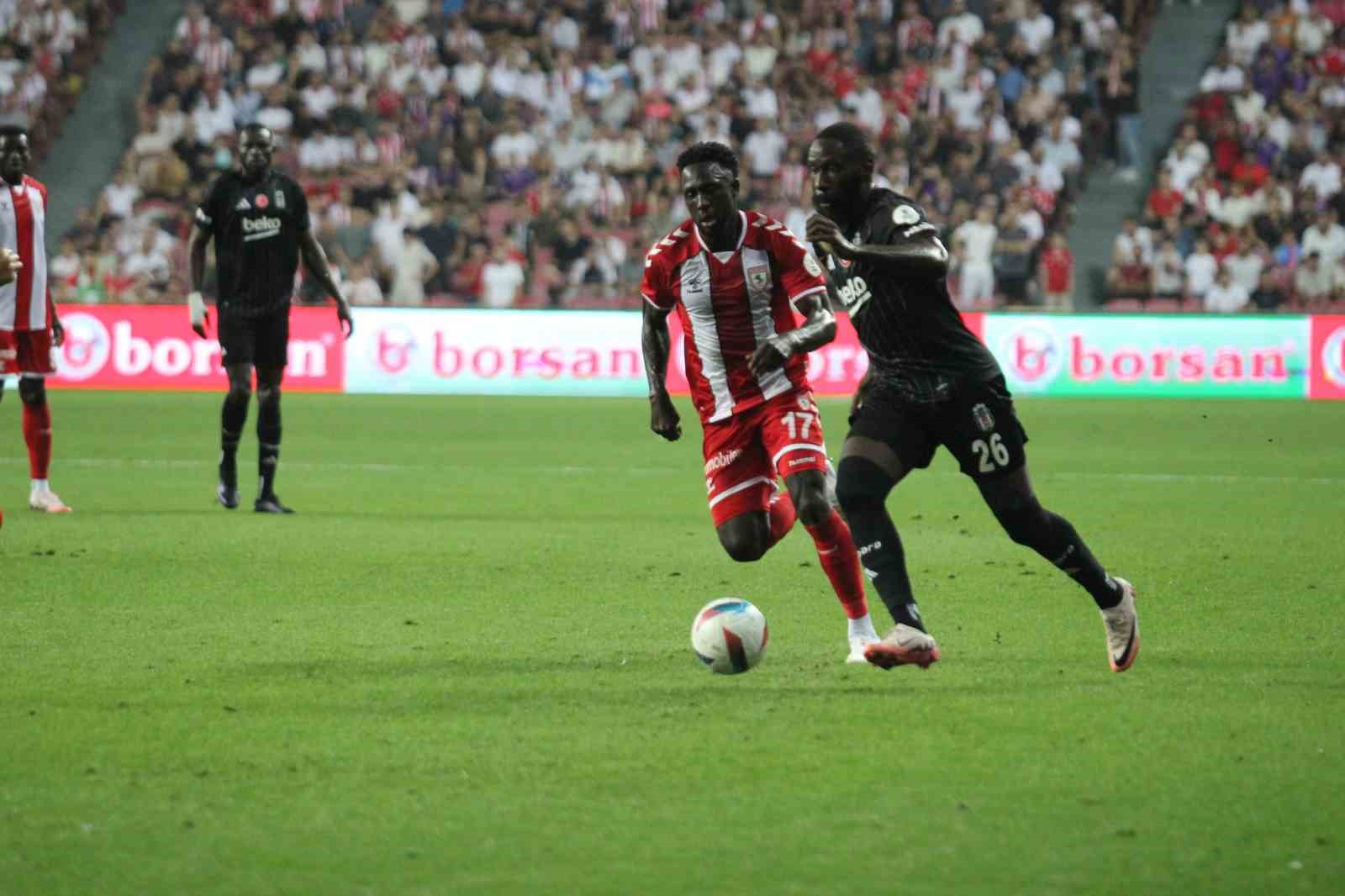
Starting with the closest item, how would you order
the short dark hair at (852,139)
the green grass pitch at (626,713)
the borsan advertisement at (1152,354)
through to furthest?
the green grass pitch at (626,713) → the short dark hair at (852,139) → the borsan advertisement at (1152,354)

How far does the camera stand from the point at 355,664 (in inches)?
283

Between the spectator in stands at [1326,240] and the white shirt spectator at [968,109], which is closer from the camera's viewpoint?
the spectator in stands at [1326,240]

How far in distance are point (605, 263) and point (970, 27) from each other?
670cm

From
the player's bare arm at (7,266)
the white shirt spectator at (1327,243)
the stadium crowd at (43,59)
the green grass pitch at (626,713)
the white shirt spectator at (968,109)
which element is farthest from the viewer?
the stadium crowd at (43,59)

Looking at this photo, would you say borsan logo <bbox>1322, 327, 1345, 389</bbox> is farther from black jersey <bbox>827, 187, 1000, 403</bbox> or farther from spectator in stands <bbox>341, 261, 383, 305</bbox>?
black jersey <bbox>827, 187, 1000, 403</bbox>

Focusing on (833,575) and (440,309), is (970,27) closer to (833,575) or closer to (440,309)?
(440,309)

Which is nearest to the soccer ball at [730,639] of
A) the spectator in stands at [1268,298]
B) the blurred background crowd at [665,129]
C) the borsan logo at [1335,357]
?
the borsan logo at [1335,357]

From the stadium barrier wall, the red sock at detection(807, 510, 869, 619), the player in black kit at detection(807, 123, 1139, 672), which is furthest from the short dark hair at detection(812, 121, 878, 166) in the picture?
the stadium barrier wall

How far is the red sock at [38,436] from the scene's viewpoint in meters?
12.4

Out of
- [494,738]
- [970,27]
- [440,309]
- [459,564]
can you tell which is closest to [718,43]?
[970,27]

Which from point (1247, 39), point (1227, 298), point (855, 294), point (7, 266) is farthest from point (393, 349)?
point (855, 294)

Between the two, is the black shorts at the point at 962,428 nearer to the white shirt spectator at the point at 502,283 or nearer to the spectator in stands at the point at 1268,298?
the spectator in stands at the point at 1268,298

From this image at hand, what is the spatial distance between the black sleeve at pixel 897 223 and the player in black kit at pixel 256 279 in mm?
6061

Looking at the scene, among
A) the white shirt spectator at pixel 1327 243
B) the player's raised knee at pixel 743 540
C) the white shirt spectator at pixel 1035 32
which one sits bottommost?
the white shirt spectator at pixel 1327 243
